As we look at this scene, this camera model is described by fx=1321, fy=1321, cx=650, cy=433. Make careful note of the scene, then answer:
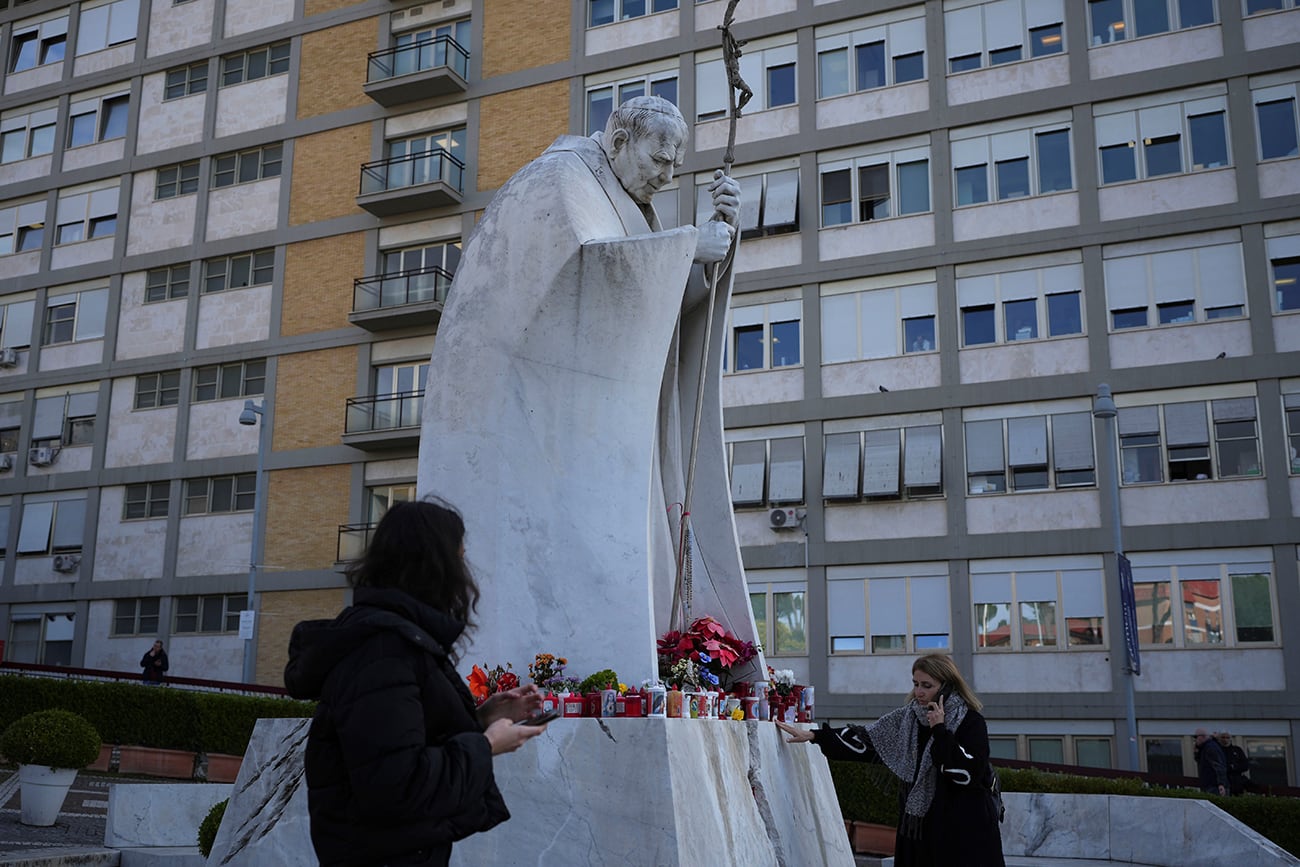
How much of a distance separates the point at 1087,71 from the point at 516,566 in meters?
26.8

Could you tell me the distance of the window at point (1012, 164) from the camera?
29688mm

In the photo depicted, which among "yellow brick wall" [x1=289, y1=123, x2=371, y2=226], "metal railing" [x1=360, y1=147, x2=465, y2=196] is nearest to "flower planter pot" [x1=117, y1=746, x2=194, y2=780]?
"metal railing" [x1=360, y1=147, x2=465, y2=196]

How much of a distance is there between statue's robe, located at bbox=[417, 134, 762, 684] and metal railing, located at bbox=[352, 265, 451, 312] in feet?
93.5

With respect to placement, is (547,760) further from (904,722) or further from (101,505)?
(101,505)

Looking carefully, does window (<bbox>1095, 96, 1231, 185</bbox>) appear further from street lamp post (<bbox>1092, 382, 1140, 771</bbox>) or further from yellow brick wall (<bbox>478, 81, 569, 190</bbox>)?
yellow brick wall (<bbox>478, 81, 569, 190</bbox>)

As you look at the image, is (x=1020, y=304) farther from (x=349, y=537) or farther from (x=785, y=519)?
(x=349, y=537)

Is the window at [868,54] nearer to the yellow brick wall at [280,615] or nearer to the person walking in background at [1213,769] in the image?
the person walking in background at [1213,769]

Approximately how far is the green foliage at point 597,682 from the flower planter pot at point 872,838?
1153 cm

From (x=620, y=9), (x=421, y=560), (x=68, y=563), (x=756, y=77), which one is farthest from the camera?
(x=68, y=563)

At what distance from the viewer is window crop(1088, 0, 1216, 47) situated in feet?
94.5

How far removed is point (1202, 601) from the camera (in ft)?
87.8

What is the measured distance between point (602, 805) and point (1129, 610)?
2206 cm

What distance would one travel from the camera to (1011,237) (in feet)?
97.3

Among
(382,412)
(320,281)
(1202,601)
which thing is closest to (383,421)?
(382,412)
